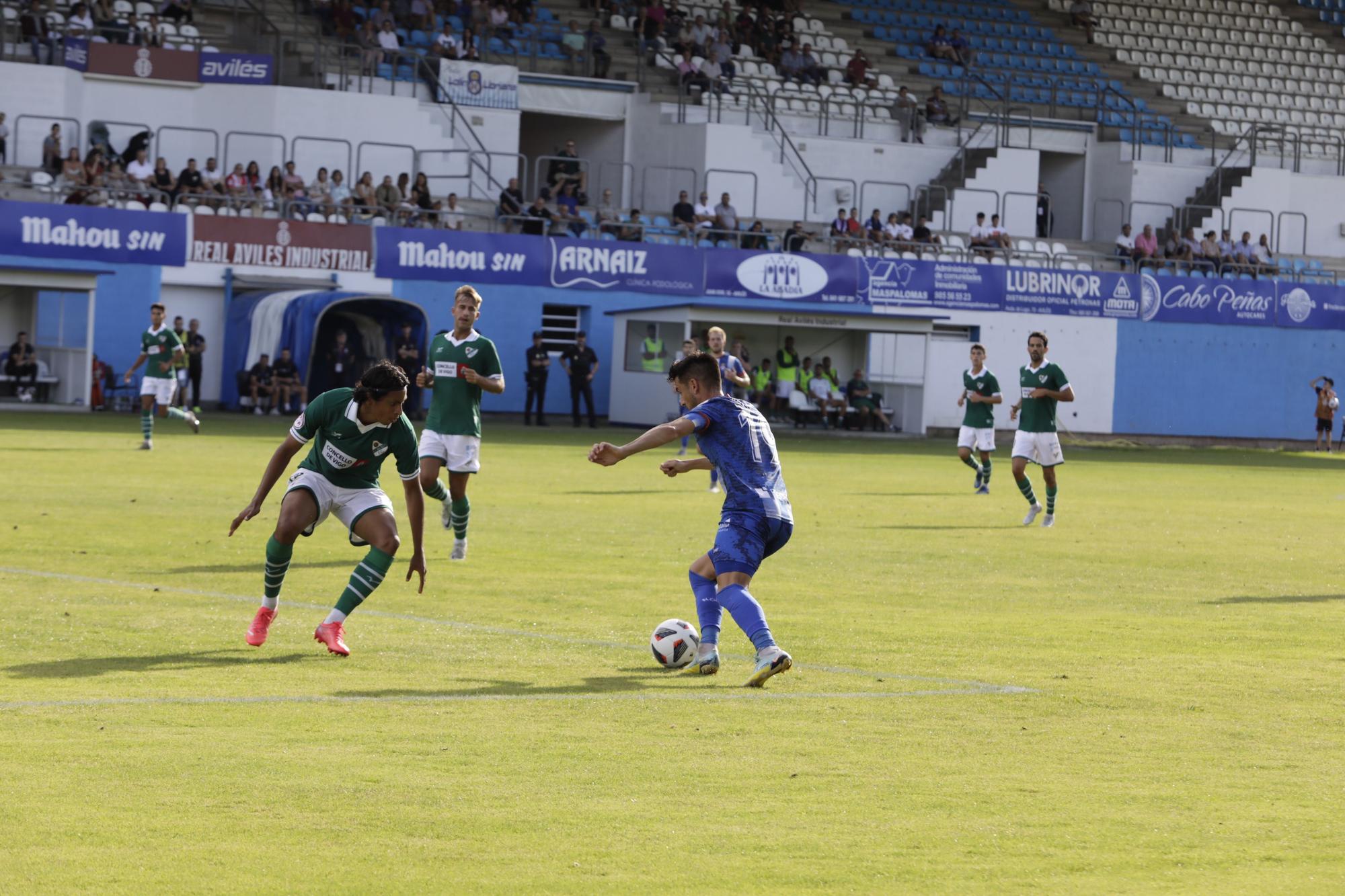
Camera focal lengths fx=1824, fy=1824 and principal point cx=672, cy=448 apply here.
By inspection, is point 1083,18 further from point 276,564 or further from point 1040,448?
point 276,564

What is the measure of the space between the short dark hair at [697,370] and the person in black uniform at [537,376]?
3103cm

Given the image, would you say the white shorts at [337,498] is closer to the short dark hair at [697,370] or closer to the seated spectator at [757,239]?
the short dark hair at [697,370]

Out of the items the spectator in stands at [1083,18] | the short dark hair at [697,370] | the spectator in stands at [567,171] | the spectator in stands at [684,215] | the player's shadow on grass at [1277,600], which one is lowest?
the player's shadow on grass at [1277,600]

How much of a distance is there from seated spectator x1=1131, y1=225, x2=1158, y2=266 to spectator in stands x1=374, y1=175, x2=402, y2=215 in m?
20.2

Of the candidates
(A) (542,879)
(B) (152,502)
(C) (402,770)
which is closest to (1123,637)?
(C) (402,770)

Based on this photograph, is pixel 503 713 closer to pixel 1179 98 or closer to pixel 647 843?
pixel 647 843

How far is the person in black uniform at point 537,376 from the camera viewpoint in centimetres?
4084

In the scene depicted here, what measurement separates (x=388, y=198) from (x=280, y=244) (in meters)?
2.85

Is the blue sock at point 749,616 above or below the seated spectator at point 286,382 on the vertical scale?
below

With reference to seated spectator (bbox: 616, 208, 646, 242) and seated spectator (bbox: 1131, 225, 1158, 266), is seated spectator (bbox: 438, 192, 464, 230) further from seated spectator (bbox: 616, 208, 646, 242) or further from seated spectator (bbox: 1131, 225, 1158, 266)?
seated spectator (bbox: 1131, 225, 1158, 266)

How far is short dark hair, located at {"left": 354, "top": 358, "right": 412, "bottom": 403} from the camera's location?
965 centimetres

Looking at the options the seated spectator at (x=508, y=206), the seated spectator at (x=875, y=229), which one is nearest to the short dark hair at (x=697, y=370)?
the seated spectator at (x=508, y=206)

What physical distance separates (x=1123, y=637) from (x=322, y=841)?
709 centimetres

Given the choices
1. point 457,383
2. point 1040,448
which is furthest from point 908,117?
point 457,383
